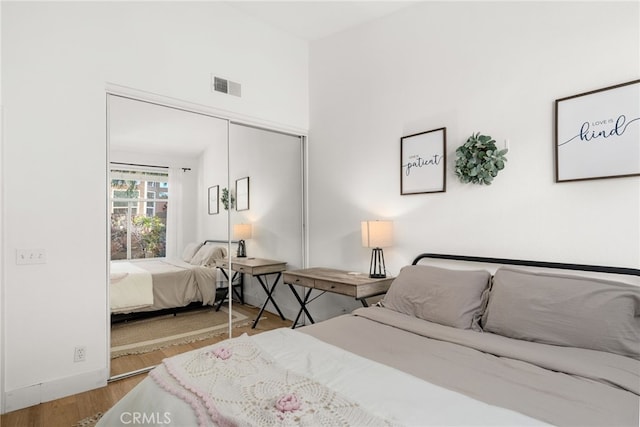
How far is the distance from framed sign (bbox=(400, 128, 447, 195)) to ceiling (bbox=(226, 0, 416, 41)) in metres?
1.23

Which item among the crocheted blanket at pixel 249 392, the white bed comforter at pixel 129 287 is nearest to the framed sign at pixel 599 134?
the crocheted blanket at pixel 249 392

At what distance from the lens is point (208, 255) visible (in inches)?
130

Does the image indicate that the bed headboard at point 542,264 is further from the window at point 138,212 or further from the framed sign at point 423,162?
the window at point 138,212

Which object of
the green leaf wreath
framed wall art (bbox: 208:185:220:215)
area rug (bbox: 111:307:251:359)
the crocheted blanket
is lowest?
area rug (bbox: 111:307:251:359)

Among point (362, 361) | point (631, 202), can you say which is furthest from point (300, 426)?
point (631, 202)

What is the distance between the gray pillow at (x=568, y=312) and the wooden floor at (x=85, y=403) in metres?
2.49

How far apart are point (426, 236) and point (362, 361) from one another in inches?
63.7

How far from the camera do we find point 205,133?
3258mm

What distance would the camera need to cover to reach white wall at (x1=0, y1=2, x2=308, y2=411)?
225cm

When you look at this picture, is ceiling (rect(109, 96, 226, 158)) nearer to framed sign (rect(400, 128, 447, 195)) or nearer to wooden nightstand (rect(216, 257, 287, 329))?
wooden nightstand (rect(216, 257, 287, 329))

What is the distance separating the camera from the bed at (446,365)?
1142 millimetres

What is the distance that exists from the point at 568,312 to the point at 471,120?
4.90ft

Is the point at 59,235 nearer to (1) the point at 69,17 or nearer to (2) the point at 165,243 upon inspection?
(2) the point at 165,243

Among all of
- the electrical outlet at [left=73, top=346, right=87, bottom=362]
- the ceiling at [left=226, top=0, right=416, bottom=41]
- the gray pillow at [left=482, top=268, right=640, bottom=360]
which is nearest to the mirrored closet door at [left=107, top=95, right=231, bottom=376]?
the electrical outlet at [left=73, top=346, right=87, bottom=362]
